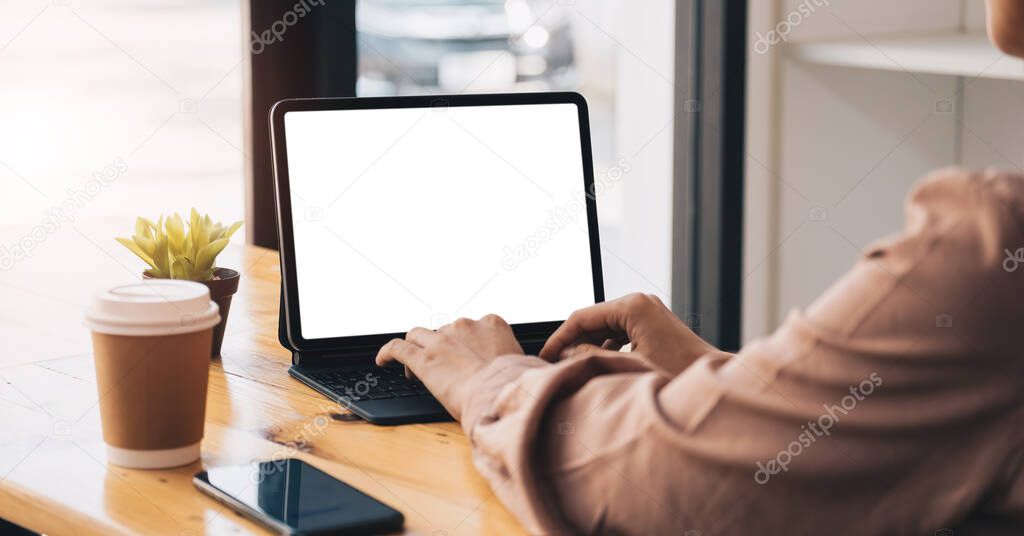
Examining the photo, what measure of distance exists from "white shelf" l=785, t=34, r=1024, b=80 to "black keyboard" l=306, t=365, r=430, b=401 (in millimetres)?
1114

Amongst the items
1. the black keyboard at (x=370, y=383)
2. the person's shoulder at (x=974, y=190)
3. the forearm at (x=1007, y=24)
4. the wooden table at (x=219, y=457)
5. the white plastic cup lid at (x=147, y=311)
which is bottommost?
the wooden table at (x=219, y=457)

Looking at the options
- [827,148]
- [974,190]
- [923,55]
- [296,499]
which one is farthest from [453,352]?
[827,148]

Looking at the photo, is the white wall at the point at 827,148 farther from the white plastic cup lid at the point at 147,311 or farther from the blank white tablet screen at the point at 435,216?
the white plastic cup lid at the point at 147,311

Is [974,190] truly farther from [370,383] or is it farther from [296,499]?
[370,383]

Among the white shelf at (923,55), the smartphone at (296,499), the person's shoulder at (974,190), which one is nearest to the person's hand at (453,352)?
the smartphone at (296,499)

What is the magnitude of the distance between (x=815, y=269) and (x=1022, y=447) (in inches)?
81.6

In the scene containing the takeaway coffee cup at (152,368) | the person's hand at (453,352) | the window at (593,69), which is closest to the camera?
the takeaway coffee cup at (152,368)

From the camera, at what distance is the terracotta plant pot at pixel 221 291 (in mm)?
1271

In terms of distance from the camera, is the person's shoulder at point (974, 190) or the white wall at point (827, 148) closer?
the person's shoulder at point (974, 190)

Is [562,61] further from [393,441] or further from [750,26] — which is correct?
[393,441]

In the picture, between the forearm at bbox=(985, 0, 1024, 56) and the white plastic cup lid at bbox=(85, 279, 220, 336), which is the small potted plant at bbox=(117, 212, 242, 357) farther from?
the forearm at bbox=(985, 0, 1024, 56)

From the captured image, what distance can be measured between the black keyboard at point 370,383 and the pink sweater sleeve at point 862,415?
37 cm

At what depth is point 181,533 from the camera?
84cm

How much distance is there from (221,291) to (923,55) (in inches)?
57.2
